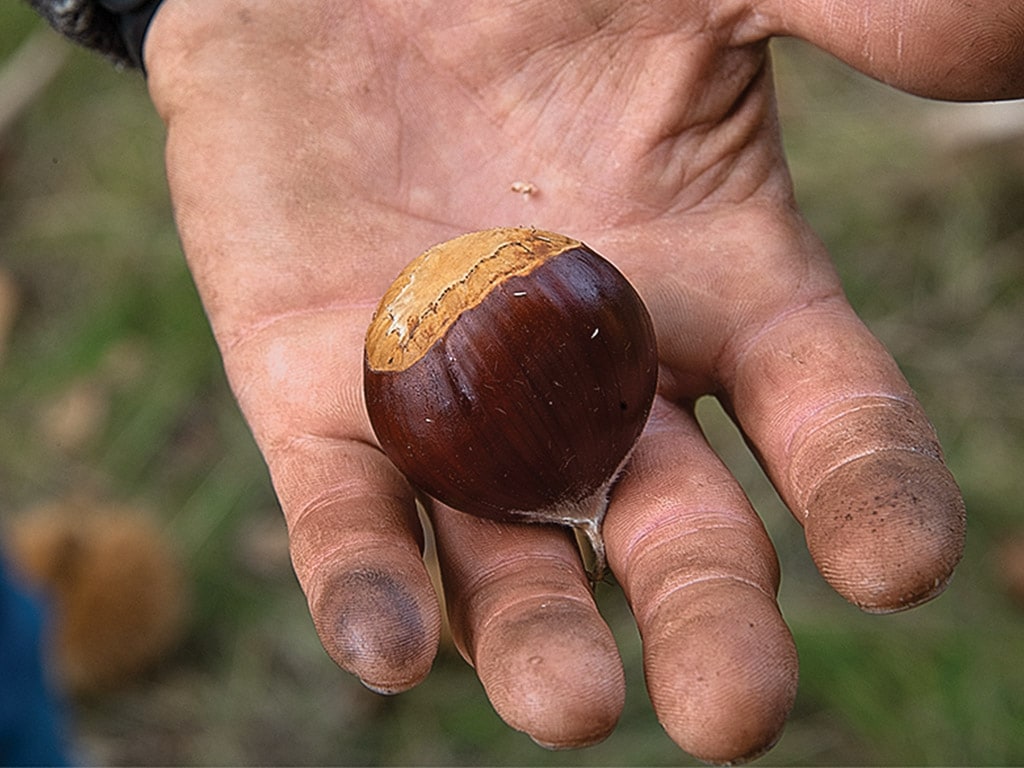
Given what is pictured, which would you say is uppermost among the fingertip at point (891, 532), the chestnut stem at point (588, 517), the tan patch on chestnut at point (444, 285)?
the tan patch on chestnut at point (444, 285)

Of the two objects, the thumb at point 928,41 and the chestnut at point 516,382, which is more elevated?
the thumb at point 928,41

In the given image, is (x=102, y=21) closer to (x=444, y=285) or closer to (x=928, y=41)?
(x=444, y=285)

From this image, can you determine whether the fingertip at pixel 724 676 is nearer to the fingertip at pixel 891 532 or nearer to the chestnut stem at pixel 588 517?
the fingertip at pixel 891 532

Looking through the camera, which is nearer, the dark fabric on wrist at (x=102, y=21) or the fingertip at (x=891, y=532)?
the fingertip at (x=891, y=532)

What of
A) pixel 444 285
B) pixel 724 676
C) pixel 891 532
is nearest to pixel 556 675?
pixel 724 676

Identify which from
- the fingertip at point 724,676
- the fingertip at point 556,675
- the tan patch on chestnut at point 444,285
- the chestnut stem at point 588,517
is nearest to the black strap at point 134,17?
the tan patch on chestnut at point 444,285

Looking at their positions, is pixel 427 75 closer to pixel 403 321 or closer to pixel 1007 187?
pixel 403 321

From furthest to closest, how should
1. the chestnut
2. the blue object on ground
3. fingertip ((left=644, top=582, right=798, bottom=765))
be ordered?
1. the blue object on ground
2. the chestnut
3. fingertip ((left=644, top=582, right=798, bottom=765))

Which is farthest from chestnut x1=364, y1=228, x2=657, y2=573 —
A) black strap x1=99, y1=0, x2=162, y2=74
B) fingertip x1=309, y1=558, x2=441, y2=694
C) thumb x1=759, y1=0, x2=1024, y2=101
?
black strap x1=99, y1=0, x2=162, y2=74

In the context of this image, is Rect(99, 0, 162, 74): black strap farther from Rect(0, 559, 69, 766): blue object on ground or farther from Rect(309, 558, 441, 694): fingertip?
Rect(309, 558, 441, 694): fingertip
